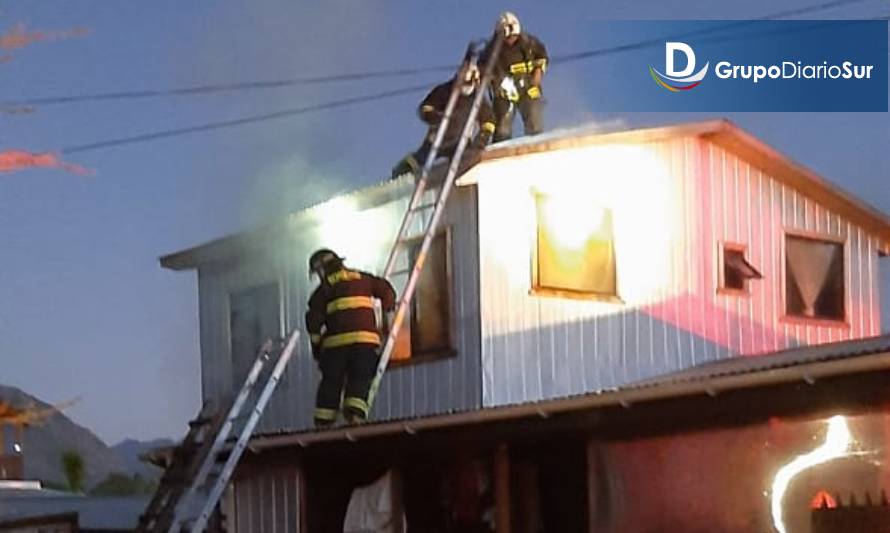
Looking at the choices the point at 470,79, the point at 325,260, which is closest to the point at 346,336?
the point at 325,260

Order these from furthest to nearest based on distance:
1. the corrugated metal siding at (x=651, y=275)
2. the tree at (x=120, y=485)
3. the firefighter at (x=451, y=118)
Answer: the tree at (x=120, y=485) < the firefighter at (x=451, y=118) < the corrugated metal siding at (x=651, y=275)

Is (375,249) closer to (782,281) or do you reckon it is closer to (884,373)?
(782,281)

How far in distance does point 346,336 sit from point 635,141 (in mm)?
3699

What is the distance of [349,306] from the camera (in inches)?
488

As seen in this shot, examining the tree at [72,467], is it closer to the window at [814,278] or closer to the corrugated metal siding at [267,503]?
the corrugated metal siding at [267,503]

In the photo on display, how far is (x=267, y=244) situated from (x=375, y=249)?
6.41 ft

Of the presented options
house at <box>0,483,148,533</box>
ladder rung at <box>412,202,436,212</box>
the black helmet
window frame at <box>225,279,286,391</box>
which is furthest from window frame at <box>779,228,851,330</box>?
house at <box>0,483,148,533</box>

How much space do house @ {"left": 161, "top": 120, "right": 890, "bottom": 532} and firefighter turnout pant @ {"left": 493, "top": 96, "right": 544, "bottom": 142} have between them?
120 centimetres

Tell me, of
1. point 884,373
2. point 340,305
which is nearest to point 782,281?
point 340,305

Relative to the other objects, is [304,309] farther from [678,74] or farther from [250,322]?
[678,74]

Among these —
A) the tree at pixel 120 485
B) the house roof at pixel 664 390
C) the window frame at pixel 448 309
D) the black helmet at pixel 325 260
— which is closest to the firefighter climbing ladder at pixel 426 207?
the window frame at pixel 448 309

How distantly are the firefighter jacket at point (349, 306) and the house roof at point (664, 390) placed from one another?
1.06 m

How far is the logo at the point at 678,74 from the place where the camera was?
14.9 m

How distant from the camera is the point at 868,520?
8.30 meters
